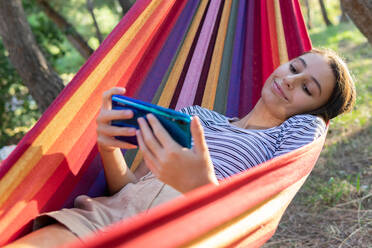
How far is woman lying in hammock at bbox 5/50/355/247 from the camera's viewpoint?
1126 mm

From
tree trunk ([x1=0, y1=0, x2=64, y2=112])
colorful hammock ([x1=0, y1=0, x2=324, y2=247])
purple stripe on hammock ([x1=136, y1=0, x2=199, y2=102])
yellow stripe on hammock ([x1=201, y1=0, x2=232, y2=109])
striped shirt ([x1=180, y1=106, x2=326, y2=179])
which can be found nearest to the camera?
colorful hammock ([x1=0, y1=0, x2=324, y2=247])

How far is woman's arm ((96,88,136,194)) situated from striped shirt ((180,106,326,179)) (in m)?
0.35

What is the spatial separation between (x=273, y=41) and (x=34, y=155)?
142cm

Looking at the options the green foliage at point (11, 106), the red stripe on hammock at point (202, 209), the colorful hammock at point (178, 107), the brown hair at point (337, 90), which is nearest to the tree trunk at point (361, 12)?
the colorful hammock at point (178, 107)

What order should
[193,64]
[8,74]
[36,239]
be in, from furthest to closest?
1. [8,74]
2. [193,64]
3. [36,239]

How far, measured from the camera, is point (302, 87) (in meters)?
1.71

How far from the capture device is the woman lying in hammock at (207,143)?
113cm

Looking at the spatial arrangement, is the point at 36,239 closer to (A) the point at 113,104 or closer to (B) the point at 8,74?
(A) the point at 113,104

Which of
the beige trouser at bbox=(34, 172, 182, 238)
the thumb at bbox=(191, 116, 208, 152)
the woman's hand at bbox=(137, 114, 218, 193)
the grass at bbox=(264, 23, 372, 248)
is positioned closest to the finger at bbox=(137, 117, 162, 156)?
the woman's hand at bbox=(137, 114, 218, 193)

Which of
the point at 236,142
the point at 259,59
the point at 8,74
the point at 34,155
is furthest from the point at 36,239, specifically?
the point at 8,74

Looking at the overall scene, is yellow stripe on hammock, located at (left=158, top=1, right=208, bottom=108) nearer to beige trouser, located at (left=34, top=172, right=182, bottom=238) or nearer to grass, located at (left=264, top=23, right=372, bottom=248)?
beige trouser, located at (left=34, top=172, right=182, bottom=238)

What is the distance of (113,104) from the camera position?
4.36ft

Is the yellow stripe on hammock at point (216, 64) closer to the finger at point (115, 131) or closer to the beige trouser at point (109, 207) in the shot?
the beige trouser at point (109, 207)

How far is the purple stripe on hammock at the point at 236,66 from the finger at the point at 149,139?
111cm
